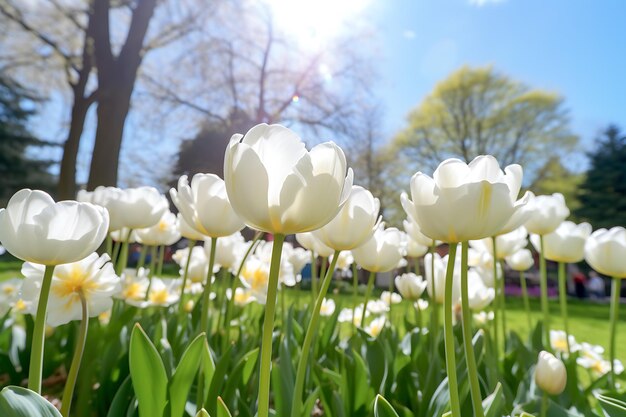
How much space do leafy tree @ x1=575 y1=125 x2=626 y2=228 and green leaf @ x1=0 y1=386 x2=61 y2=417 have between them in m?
15.9

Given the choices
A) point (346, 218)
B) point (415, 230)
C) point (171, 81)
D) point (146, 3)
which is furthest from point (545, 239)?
point (171, 81)

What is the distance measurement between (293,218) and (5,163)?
707 inches

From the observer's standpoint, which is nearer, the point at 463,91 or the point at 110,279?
the point at 110,279

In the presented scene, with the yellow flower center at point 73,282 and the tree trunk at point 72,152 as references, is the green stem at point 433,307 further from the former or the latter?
the tree trunk at point 72,152

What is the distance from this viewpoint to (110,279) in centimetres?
67

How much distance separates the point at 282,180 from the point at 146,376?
0.35 metres

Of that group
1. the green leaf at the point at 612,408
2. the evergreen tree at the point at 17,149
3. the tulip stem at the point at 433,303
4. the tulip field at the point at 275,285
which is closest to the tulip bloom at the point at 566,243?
the tulip field at the point at 275,285

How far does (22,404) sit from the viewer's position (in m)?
0.40

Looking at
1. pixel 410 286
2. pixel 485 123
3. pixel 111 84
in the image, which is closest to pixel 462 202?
pixel 410 286

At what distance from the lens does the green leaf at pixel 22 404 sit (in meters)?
0.39

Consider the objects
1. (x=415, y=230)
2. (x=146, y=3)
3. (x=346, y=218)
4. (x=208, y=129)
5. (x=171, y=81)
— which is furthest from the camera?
(x=208, y=129)

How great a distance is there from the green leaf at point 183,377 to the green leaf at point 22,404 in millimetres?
213

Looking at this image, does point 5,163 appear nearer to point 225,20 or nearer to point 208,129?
point 208,129

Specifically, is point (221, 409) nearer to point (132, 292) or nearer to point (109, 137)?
point (132, 292)
